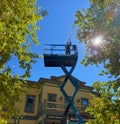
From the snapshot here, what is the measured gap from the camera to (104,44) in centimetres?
1164

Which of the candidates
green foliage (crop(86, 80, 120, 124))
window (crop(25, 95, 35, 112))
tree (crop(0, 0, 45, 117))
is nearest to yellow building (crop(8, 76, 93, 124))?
window (crop(25, 95, 35, 112))

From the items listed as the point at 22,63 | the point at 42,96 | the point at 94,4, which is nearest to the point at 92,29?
the point at 94,4

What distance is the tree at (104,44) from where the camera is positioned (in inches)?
429

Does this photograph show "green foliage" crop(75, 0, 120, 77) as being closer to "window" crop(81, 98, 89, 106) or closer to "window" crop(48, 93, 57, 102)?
"window" crop(48, 93, 57, 102)

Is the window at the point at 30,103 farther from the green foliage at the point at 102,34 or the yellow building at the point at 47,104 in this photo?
the green foliage at the point at 102,34

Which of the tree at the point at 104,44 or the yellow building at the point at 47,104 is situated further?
the yellow building at the point at 47,104

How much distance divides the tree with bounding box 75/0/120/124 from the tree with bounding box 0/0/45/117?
3790 mm

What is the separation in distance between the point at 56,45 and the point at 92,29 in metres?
5.92

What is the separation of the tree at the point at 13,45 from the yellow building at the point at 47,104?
15.7 metres

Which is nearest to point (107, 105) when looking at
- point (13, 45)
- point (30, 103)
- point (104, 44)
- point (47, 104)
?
point (104, 44)

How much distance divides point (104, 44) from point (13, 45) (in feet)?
17.5

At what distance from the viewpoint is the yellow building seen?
2423 cm

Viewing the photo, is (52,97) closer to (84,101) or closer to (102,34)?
(84,101)

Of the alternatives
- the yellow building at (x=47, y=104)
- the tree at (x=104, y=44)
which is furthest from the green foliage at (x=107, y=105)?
the yellow building at (x=47, y=104)
